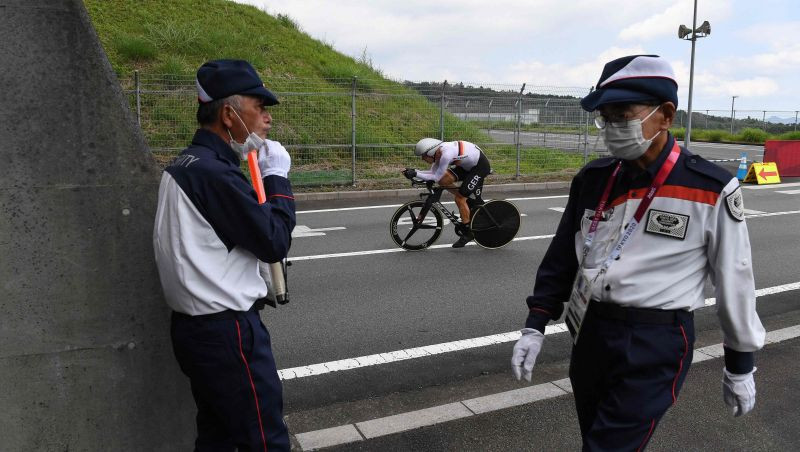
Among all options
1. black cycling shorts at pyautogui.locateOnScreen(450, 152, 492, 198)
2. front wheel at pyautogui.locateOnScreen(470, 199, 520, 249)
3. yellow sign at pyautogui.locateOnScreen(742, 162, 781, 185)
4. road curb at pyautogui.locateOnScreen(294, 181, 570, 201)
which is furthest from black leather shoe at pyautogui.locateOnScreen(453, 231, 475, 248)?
yellow sign at pyautogui.locateOnScreen(742, 162, 781, 185)

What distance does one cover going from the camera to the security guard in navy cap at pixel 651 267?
2.20 meters

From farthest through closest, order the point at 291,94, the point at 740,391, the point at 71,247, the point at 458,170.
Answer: the point at 291,94 < the point at 458,170 < the point at 71,247 < the point at 740,391

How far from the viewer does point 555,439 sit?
3594 mm

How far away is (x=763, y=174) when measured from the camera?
1698 centimetres

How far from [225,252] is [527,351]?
1.19 metres

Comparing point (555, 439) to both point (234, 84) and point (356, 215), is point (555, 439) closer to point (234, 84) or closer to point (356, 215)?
point (234, 84)

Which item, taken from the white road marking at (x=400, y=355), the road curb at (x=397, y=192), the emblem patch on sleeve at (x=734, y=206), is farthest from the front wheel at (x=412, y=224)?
the emblem patch on sleeve at (x=734, y=206)

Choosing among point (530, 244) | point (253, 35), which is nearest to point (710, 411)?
point (530, 244)

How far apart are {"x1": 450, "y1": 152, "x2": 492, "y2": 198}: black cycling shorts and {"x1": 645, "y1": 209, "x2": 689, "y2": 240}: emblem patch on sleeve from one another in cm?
651

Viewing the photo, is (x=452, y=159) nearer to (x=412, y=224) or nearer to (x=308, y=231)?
(x=412, y=224)

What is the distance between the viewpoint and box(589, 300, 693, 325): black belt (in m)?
2.21

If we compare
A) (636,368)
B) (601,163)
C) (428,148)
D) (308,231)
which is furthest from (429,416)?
(308,231)

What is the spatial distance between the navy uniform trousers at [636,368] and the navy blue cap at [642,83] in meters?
0.70

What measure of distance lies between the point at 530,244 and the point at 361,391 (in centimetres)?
523
